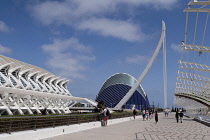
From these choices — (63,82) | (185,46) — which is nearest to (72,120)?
(185,46)

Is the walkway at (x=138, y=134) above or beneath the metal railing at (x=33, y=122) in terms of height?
beneath

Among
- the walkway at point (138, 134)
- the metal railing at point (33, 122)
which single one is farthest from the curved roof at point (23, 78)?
the walkway at point (138, 134)

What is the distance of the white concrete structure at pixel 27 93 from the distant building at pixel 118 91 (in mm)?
19186

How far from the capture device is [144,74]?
3903 centimetres

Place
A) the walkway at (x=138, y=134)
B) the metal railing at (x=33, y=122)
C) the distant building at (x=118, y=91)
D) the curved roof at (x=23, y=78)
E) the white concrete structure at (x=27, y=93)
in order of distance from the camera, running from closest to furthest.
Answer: the metal railing at (x=33, y=122)
the walkway at (x=138, y=134)
the white concrete structure at (x=27, y=93)
the curved roof at (x=23, y=78)
the distant building at (x=118, y=91)

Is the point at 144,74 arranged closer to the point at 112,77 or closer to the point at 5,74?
the point at 5,74

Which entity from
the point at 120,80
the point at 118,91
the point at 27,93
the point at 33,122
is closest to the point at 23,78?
the point at 27,93

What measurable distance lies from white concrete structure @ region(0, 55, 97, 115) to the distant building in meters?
19.2

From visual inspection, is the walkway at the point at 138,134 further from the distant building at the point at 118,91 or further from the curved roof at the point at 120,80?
the curved roof at the point at 120,80

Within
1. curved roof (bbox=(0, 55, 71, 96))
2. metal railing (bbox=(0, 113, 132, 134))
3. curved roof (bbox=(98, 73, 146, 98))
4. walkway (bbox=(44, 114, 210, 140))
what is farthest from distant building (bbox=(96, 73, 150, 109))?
metal railing (bbox=(0, 113, 132, 134))

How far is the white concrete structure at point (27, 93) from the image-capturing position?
2391 centimetres

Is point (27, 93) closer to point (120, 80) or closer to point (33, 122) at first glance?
point (33, 122)

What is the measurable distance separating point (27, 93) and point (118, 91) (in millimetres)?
54041

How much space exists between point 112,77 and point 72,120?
6585 centimetres
